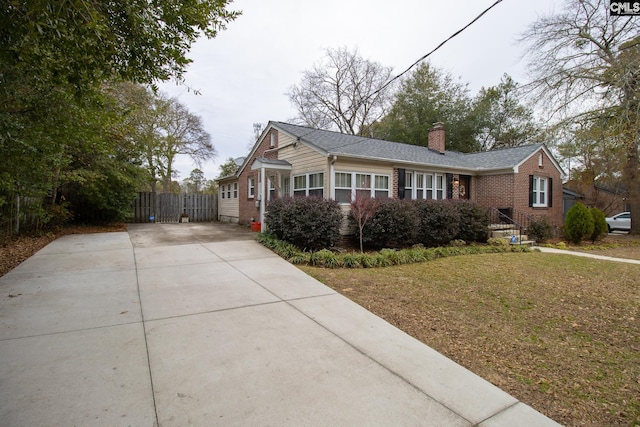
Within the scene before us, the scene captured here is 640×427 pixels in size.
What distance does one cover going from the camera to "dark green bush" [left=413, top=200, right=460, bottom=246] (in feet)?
32.9

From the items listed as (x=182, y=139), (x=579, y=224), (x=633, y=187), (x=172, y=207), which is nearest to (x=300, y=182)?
(x=172, y=207)

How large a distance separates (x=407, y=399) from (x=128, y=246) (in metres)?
8.85

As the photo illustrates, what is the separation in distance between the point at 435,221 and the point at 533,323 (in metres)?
6.18

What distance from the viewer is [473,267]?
24.6 ft

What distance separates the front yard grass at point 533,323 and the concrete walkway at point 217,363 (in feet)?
1.17

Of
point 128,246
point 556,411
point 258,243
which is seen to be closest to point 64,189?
point 128,246

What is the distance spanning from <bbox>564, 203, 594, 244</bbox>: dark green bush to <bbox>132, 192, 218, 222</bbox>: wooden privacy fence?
17944 mm

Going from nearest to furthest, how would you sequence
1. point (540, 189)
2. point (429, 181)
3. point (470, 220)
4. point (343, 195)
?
point (343, 195)
point (470, 220)
point (429, 181)
point (540, 189)

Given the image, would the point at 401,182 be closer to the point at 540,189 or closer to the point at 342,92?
the point at 540,189

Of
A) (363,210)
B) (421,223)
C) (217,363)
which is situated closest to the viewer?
(217,363)

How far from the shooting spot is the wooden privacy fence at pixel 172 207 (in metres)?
17.1

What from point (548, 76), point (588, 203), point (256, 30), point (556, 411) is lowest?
point (556, 411)

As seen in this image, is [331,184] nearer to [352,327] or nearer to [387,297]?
[387,297]

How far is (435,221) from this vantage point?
397 inches
